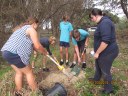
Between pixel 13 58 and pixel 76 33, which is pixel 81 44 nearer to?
pixel 76 33

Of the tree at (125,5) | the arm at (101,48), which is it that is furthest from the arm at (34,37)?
the tree at (125,5)

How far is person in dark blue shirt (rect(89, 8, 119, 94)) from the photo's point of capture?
5969 mm

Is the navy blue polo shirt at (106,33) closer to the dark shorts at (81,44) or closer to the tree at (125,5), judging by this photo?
the dark shorts at (81,44)

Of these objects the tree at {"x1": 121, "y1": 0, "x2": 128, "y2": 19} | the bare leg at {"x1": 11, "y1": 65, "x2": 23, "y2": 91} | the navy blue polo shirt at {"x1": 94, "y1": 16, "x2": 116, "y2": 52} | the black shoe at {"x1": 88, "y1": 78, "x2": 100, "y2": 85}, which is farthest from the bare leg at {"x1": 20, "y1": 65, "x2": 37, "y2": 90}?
the tree at {"x1": 121, "y1": 0, "x2": 128, "y2": 19}

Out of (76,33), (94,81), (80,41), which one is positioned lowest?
(94,81)

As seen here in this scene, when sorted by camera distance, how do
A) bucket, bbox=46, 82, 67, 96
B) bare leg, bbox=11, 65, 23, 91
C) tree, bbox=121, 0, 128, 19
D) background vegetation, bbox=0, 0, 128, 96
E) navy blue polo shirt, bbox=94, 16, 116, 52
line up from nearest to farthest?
navy blue polo shirt, bbox=94, 16, 116, 52 < bucket, bbox=46, 82, 67, 96 < bare leg, bbox=11, 65, 23, 91 < background vegetation, bbox=0, 0, 128, 96 < tree, bbox=121, 0, 128, 19

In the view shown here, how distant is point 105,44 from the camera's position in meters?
6.00

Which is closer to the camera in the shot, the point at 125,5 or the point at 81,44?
the point at 81,44

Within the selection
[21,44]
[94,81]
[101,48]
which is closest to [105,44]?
[101,48]

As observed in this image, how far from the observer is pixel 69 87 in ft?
23.1

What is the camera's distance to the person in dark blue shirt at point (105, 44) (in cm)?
597

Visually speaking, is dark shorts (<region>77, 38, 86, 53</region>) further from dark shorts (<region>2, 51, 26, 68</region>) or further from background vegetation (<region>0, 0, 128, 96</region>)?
dark shorts (<region>2, 51, 26, 68</region>)

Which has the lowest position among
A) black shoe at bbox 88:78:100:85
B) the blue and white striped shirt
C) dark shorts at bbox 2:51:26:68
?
black shoe at bbox 88:78:100:85

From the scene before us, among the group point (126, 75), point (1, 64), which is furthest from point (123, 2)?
point (126, 75)
